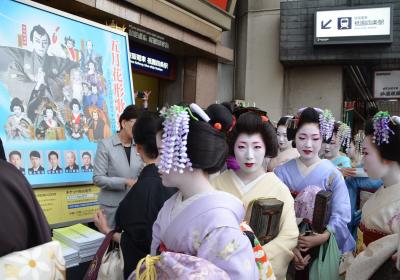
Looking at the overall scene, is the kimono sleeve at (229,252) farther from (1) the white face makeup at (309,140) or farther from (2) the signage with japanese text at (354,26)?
(2) the signage with japanese text at (354,26)

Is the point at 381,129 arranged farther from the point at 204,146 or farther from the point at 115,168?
the point at 115,168

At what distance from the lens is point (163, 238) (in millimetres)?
1706

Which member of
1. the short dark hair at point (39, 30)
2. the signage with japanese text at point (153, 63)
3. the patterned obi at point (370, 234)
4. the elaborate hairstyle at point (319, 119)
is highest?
the signage with japanese text at point (153, 63)

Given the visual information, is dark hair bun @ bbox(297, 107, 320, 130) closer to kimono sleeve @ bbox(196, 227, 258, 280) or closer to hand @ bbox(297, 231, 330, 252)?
hand @ bbox(297, 231, 330, 252)

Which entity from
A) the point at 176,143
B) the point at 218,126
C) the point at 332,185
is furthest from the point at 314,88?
the point at 176,143

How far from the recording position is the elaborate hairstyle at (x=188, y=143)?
1.63m

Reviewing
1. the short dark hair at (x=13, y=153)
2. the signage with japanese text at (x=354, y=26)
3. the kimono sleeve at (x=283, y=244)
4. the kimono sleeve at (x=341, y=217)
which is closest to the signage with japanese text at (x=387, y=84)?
the signage with japanese text at (x=354, y=26)

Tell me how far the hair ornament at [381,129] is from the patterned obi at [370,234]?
545 mm

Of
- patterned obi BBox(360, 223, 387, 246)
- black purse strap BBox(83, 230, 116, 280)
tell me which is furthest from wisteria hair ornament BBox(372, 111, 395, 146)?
black purse strap BBox(83, 230, 116, 280)

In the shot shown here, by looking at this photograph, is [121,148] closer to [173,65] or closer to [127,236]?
[127,236]

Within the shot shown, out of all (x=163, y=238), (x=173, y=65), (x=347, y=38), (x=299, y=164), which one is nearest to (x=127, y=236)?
(x=163, y=238)

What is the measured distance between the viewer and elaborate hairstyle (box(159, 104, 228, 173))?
5.36 feet

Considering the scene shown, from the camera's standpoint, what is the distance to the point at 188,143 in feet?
5.47

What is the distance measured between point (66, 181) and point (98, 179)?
538mm
